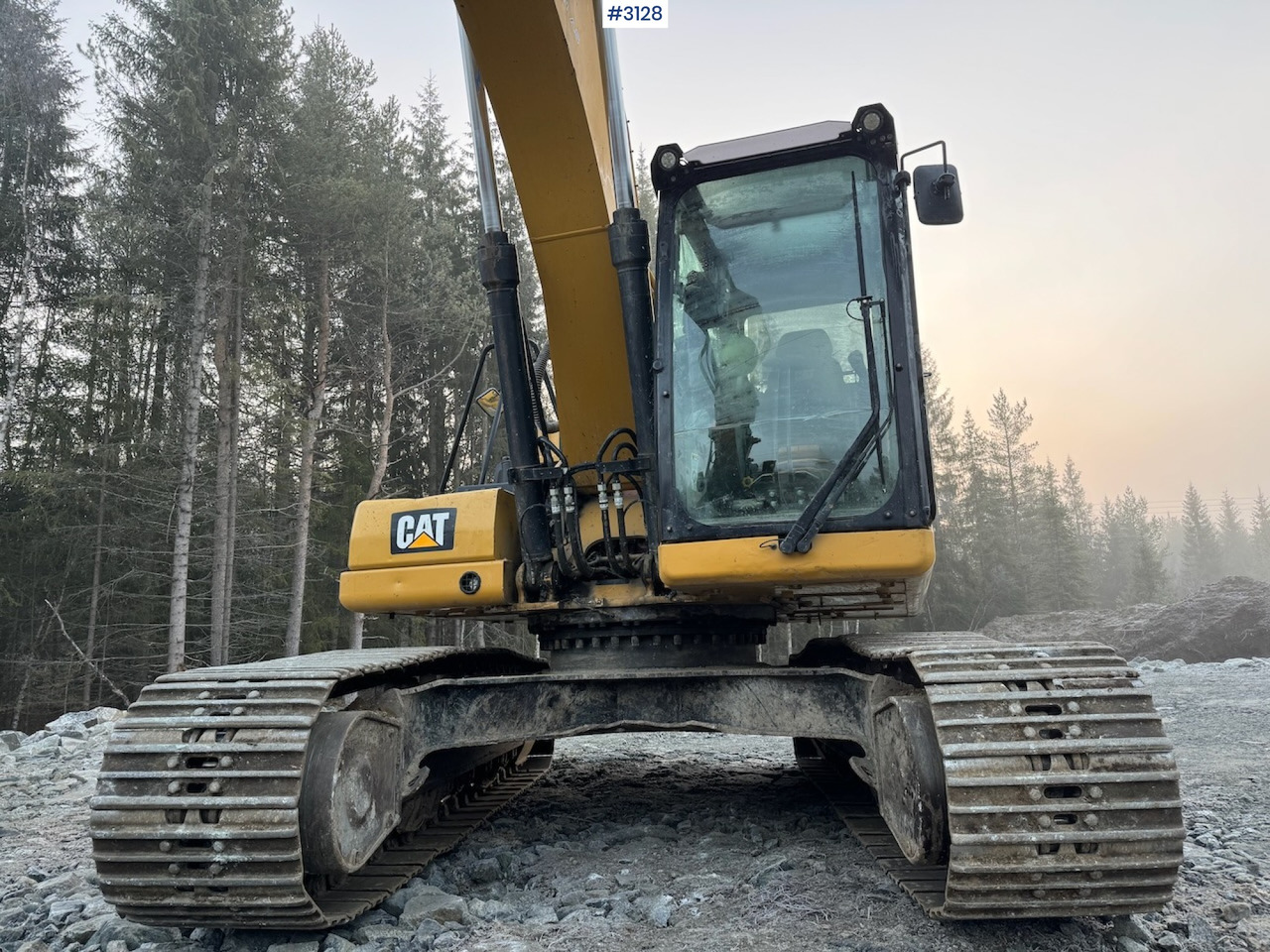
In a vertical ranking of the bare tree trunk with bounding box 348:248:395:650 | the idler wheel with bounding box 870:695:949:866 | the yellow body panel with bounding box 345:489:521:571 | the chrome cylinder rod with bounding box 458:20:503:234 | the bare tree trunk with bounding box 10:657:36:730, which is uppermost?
the bare tree trunk with bounding box 348:248:395:650

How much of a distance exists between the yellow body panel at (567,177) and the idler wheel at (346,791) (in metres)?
1.77

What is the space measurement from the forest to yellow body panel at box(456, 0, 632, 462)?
1133 cm

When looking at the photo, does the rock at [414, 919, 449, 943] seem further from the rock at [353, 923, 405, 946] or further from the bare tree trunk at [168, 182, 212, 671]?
the bare tree trunk at [168, 182, 212, 671]

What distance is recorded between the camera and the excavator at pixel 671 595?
8.85ft

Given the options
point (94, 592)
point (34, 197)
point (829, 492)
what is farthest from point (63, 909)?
point (34, 197)

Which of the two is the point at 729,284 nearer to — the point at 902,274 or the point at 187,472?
the point at 902,274

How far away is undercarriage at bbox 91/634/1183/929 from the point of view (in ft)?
8.43

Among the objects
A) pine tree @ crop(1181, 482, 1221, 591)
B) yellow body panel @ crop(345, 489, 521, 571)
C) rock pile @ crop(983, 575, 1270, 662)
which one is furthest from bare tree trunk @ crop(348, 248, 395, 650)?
pine tree @ crop(1181, 482, 1221, 591)

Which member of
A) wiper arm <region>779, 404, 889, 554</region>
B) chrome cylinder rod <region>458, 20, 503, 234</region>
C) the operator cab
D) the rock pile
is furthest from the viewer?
the rock pile

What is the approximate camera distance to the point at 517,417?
4.38 metres

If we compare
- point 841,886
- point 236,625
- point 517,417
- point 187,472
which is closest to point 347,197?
point 187,472

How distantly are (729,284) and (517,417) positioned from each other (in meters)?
1.15

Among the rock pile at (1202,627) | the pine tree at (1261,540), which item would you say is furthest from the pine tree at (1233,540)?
the rock pile at (1202,627)

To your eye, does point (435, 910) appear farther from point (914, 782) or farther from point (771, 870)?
point (914, 782)
